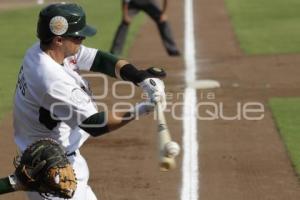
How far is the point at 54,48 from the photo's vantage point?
5.20 m

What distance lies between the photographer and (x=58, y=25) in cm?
511

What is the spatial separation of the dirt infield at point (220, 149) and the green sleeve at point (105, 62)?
1.86 metres

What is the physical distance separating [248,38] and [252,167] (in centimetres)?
984

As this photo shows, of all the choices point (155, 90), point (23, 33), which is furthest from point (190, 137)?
Answer: point (23, 33)

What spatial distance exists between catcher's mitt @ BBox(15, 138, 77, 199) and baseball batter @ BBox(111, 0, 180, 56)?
34.4ft

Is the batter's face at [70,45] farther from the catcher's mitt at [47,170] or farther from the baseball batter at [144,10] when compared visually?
the baseball batter at [144,10]

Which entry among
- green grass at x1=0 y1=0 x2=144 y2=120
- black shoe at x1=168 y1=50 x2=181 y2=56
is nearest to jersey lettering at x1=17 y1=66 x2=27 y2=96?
green grass at x1=0 y1=0 x2=144 y2=120

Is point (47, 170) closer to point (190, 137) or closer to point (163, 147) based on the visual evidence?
point (163, 147)

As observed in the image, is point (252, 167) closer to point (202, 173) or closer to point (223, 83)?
point (202, 173)

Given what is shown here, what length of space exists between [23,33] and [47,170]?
50.3ft

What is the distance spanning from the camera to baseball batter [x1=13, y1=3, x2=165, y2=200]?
507cm

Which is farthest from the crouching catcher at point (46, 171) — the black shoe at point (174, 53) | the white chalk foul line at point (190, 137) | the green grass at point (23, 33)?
the black shoe at point (174, 53)

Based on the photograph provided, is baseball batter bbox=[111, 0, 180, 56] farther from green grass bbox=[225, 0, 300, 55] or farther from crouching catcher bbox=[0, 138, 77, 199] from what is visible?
crouching catcher bbox=[0, 138, 77, 199]

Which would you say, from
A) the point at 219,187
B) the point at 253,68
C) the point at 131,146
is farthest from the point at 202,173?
the point at 253,68
